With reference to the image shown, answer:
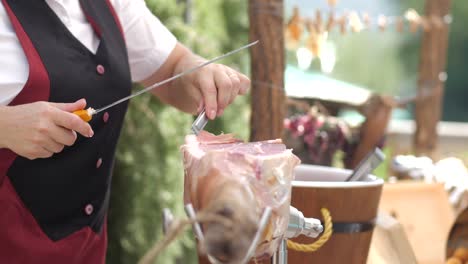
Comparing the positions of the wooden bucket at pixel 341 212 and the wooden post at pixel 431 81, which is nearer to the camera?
the wooden bucket at pixel 341 212

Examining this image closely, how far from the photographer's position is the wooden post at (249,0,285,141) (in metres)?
2.38

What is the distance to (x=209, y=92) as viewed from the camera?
1364 millimetres

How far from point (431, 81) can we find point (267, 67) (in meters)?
3.39

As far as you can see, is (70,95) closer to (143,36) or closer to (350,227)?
(143,36)

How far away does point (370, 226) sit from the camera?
4.92 feet

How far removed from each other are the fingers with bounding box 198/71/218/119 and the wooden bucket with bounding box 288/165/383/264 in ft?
0.77

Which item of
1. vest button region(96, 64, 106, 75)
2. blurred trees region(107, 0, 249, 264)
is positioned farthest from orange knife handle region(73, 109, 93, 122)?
blurred trees region(107, 0, 249, 264)

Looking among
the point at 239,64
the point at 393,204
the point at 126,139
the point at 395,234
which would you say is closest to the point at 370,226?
the point at 395,234

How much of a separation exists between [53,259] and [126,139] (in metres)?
2.13

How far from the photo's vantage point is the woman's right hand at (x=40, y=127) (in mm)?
1122

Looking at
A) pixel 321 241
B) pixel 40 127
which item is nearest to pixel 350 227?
pixel 321 241

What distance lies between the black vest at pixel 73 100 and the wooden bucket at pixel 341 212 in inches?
16.5

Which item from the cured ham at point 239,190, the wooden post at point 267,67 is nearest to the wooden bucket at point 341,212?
the cured ham at point 239,190

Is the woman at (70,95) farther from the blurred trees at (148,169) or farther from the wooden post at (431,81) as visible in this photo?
the wooden post at (431,81)
